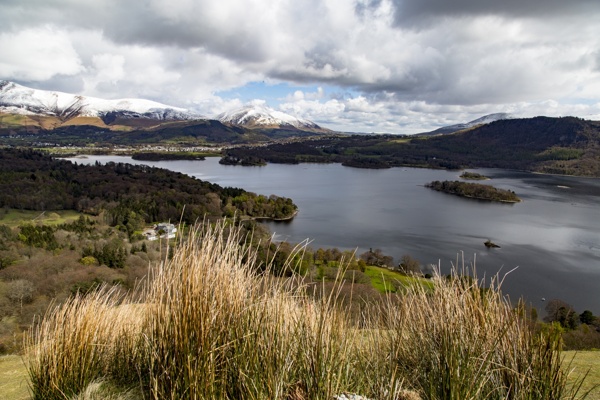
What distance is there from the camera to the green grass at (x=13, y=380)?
6.27m

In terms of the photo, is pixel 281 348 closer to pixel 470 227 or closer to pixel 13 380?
pixel 13 380

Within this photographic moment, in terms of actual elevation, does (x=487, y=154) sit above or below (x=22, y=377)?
above

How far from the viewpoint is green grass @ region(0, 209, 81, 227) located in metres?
56.2

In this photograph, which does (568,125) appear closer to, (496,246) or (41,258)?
(496,246)

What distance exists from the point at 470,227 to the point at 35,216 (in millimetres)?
73280

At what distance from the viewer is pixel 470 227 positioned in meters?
59.2

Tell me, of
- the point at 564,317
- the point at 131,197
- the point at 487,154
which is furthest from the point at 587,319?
the point at 487,154

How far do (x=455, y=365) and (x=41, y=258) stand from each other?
4085cm

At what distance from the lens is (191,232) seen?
331 centimetres

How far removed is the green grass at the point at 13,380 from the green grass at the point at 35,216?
178 feet

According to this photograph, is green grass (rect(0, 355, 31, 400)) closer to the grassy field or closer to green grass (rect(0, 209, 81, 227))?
the grassy field

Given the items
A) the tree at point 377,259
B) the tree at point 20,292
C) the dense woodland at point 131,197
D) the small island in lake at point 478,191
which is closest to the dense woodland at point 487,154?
the small island in lake at point 478,191

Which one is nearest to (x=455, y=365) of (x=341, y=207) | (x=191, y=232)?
(x=191, y=232)

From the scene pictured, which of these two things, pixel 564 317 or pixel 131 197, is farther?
pixel 131 197
